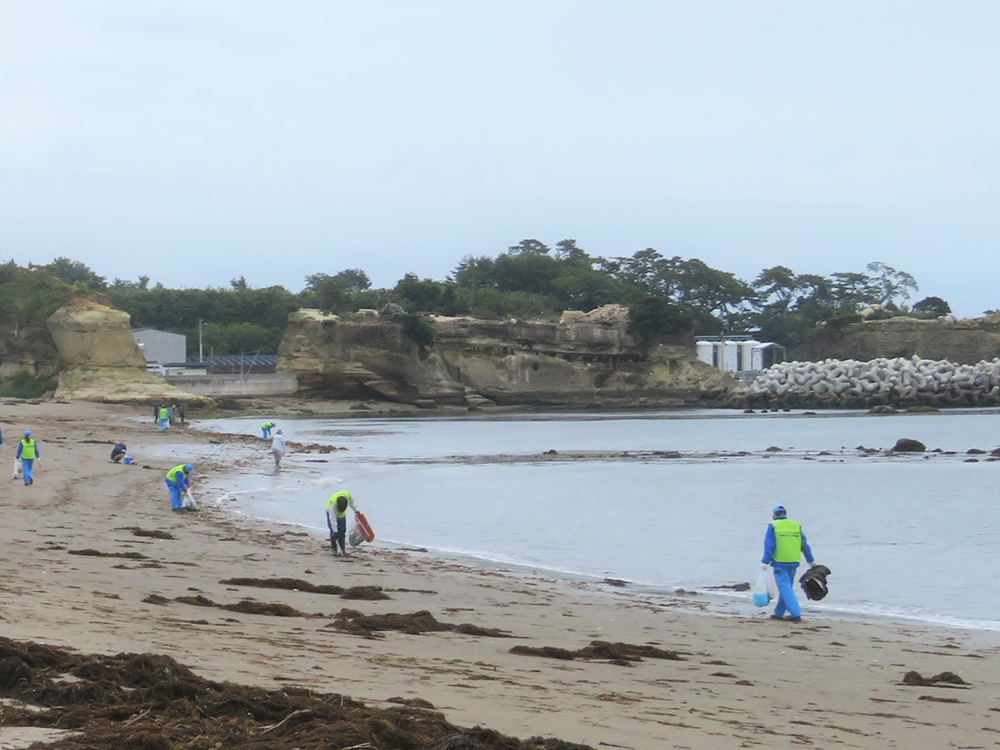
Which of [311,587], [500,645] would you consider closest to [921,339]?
[311,587]

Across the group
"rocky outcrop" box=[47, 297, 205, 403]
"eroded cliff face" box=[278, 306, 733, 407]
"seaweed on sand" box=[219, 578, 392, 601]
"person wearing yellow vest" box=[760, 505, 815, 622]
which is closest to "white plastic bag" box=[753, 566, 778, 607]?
"person wearing yellow vest" box=[760, 505, 815, 622]

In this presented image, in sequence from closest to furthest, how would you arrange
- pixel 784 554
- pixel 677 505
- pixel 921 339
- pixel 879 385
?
pixel 784 554 → pixel 677 505 → pixel 879 385 → pixel 921 339

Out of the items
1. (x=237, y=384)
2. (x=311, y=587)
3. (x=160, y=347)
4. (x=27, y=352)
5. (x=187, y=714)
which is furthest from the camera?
(x=160, y=347)

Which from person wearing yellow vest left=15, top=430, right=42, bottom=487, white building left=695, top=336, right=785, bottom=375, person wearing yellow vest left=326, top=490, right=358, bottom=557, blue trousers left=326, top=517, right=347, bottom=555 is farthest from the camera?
white building left=695, top=336, right=785, bottom=375

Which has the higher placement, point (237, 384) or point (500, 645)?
point (237, 384)

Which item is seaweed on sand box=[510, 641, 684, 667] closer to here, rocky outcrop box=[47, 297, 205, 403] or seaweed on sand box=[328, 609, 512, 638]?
seaweed on sand box=[328, 609, 512, 638]

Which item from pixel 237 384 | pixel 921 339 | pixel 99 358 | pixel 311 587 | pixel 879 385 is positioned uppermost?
pixel 921 339

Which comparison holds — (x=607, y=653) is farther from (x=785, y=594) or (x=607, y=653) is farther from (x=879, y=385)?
(x=879, y=385)

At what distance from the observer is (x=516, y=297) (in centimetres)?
11606

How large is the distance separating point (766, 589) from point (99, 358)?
6687 centimetres

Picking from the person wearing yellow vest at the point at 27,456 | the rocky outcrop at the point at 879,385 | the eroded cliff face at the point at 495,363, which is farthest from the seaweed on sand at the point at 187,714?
the rocky outcrop at the point at 879,385

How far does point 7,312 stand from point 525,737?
8376 cm

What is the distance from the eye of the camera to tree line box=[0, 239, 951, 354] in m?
91.9

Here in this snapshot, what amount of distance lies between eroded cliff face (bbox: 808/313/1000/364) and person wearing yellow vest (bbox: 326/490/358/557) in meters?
91.8
